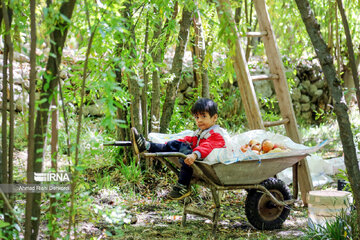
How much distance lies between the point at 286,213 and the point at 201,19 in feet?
7.77

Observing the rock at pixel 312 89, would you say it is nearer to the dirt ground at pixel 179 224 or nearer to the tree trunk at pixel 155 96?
the dirt ground at pixel 179 224

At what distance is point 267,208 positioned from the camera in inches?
140

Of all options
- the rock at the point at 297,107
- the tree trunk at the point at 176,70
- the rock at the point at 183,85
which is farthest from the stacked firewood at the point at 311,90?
the tree trunk at the point at 176,70

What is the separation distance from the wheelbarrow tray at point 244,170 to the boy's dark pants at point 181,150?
0.08 m

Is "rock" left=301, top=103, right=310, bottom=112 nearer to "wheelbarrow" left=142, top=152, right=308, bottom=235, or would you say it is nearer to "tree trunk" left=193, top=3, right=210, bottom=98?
"tree trunk" left=193, top=3, right=210, bottom=98

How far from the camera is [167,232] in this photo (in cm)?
331

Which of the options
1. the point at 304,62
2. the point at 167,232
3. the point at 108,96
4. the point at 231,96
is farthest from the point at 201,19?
the point at 304,62

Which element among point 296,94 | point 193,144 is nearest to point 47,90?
point 193,144

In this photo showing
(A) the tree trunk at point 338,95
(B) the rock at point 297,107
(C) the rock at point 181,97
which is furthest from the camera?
(B) the rock at point 297,107

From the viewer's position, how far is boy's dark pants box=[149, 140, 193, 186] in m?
3.28

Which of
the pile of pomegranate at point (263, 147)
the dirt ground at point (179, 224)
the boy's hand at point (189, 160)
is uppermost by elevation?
the pile of pomegranate at point (263, 147)

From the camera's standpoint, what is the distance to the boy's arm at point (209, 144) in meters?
3.21

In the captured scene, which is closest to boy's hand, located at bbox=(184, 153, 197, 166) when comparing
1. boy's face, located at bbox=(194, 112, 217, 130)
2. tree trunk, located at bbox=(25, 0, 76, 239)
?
boy's face, located at bbox=(194, 112, 217, 130)

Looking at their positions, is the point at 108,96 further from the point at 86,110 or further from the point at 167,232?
the point at 86,110
